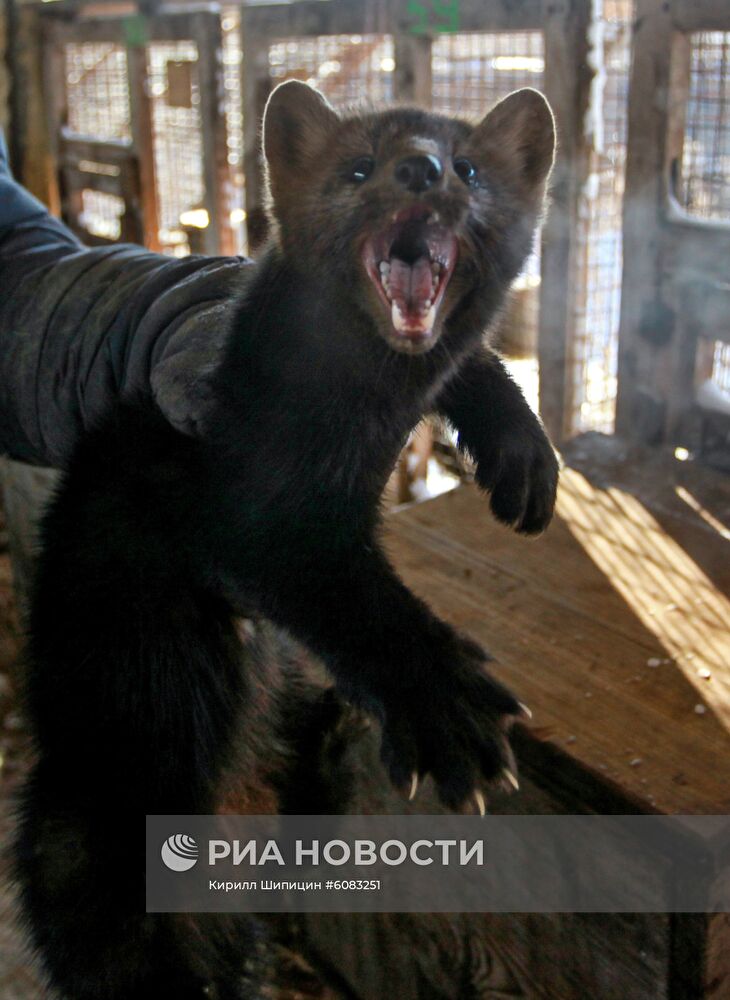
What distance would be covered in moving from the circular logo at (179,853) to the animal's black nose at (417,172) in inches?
48.8

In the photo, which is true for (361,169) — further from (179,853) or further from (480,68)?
(480,68)

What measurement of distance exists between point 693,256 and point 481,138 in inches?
46.5

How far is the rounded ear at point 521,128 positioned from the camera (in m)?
1.87

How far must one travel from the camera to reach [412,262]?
1.62m

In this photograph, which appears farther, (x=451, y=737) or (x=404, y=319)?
(x=404, y=319)

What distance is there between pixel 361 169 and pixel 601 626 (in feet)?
3.42

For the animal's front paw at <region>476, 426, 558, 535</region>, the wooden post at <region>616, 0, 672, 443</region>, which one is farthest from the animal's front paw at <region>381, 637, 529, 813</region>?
the wooden post at <region>616, 0, 672, 443</region>

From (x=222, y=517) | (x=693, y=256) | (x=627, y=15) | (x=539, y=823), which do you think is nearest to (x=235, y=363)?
(x=222, y=517)

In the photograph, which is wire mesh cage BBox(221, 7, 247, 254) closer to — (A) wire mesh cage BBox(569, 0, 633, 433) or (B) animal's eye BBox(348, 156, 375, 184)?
(A) wire mesh cage BBox(569, 0, 633, 433)

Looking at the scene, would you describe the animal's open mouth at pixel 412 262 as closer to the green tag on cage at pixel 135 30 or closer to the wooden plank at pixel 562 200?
the wooden plank at pixel 562 200

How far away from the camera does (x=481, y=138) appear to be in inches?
73.1

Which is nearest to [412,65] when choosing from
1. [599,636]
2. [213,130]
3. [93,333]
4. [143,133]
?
[213,130]

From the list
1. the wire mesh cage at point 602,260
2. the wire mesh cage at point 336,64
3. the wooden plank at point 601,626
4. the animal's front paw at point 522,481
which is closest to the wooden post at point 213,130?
the wire mesh cage at point 336,64

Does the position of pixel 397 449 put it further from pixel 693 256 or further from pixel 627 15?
pixel 627 15
